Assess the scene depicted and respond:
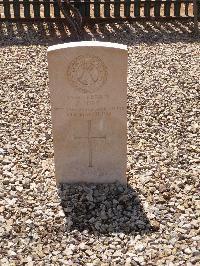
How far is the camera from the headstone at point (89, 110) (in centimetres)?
407

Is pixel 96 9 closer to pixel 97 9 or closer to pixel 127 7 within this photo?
pixel 97 9

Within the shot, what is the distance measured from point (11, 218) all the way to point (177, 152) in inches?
77.8

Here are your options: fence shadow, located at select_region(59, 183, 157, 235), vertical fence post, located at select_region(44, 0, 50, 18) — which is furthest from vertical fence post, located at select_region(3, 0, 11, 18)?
fence shadow, located at select_region(59, 183, 157, 235)

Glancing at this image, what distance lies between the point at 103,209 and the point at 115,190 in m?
0.36

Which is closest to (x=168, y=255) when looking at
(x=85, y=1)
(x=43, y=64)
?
(x=43, y=64)

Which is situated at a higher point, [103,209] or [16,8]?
[16,8]

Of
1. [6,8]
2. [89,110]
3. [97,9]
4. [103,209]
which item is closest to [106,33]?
[97,9]

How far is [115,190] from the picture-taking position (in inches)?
179

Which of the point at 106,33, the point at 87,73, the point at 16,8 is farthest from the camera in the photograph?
the point at 16,8

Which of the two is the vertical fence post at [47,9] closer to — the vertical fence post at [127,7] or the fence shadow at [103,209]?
the vertical fence post at [127,7]

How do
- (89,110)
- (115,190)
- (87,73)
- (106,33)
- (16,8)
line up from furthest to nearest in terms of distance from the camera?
(16,8) → (106,33) → (115,190) → (89,110) → (87,73)

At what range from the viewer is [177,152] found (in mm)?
5172

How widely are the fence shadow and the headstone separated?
14cm

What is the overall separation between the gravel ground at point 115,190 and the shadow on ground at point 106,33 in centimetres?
171
